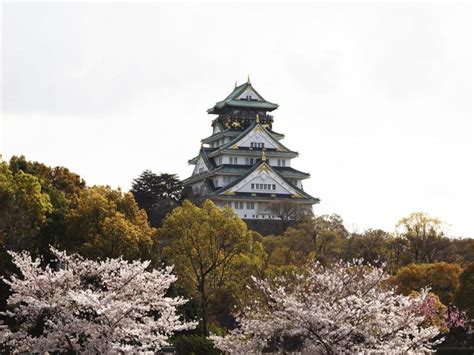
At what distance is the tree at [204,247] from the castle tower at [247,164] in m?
41.0

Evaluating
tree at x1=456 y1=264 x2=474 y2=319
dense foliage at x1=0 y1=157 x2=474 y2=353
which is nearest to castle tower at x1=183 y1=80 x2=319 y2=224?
dense foliage at x1=0 y1=157 x2=474 y2=353

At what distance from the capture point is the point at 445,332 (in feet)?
135

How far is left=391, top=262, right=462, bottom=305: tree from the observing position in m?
43.8

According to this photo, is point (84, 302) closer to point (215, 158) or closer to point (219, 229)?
point (219, 229)

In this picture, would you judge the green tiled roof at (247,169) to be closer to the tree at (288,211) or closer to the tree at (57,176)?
the tree at (288,211)

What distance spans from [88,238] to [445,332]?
654 inches

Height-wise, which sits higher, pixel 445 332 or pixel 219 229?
pixel 219 229

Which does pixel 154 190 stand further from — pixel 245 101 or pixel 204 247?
pixel 204 247

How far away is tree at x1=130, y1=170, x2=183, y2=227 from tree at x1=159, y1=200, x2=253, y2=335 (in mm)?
31549

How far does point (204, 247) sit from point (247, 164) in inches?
2083

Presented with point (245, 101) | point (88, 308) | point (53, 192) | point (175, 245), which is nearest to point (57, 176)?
point (53, 192)

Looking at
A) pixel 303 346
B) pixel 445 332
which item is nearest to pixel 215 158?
pixel 445 332

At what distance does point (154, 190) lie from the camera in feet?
241

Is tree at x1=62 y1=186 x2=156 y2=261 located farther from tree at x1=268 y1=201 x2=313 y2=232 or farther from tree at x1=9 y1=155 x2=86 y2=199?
tree at x1=268 y1=201 x2=313 y2=232
